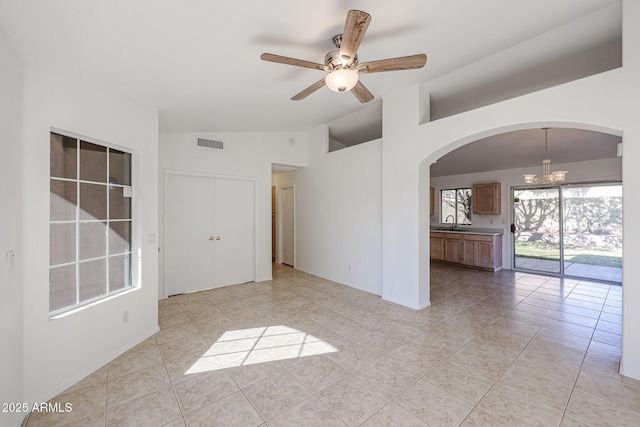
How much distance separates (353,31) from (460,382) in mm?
2781

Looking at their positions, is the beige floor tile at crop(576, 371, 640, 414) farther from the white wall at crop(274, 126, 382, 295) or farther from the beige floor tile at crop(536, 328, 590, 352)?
the white wall at crop(274, 126, 382, 295)

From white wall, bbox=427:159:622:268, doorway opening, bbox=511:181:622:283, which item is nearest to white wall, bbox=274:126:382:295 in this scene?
white wall, bbox=427:159:622:268

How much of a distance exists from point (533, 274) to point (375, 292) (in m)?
4.14

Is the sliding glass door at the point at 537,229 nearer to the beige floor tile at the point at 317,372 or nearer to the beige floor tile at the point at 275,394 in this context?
the beige floor tile at the point at 317,372

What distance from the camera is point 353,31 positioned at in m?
1.67

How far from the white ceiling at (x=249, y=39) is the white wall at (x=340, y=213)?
1643 mm

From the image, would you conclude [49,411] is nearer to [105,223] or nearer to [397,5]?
[105,223]

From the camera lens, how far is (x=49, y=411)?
Answer: 72.6 inches

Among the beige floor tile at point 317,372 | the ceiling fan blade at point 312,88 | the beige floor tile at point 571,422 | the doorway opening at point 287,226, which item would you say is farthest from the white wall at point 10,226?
the doorway opening at point 287,226

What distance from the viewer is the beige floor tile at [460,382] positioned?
197cm

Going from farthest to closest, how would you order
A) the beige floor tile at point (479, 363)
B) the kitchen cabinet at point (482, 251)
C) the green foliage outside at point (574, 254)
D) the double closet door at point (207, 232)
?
the kitchen cabinet at point (482, 251) < the green foliage outside at point (574, 254) < the double closet door at point (207, 232) < the beige floor tile at point (479, 363)

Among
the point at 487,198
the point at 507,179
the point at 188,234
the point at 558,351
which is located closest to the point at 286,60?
the point at 188,234

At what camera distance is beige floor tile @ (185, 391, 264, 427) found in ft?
5.64

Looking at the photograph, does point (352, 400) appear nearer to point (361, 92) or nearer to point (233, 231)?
point (361, 92)
